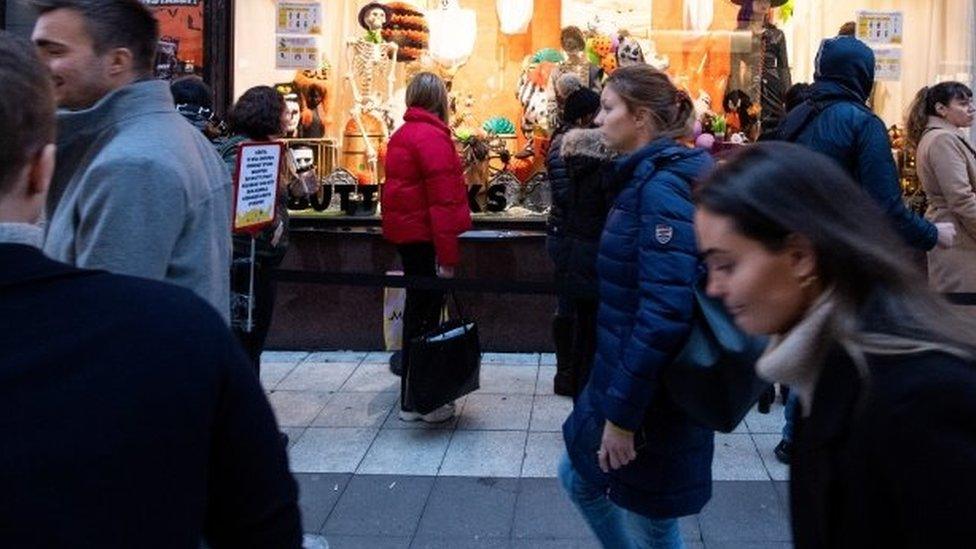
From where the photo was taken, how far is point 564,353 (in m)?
6.73

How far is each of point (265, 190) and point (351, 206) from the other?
7.93 feet

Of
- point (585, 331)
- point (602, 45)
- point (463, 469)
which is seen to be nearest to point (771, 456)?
point (585, 331)

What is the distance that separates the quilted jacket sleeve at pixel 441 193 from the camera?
623 centimetres

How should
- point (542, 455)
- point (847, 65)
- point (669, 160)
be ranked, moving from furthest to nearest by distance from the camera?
point (542, 455), point (847, 65), point (669, 160)

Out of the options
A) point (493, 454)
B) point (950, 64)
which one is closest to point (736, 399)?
point (493, 454)

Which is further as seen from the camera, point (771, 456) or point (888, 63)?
point (888, 63)

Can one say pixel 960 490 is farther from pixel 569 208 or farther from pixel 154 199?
pixel 569 208

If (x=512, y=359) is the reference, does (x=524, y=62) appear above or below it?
above

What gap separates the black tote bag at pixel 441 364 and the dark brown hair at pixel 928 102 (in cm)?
255

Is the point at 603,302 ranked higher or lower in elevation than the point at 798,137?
lower

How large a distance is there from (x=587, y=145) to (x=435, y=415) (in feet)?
5.42

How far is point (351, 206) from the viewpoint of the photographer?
26.1 ft

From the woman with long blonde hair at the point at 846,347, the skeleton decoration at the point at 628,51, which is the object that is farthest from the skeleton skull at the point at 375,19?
the woman with long blonde hair at the point at 846,347

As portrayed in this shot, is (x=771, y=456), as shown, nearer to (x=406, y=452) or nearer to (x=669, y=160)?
(x=406, y=452)
